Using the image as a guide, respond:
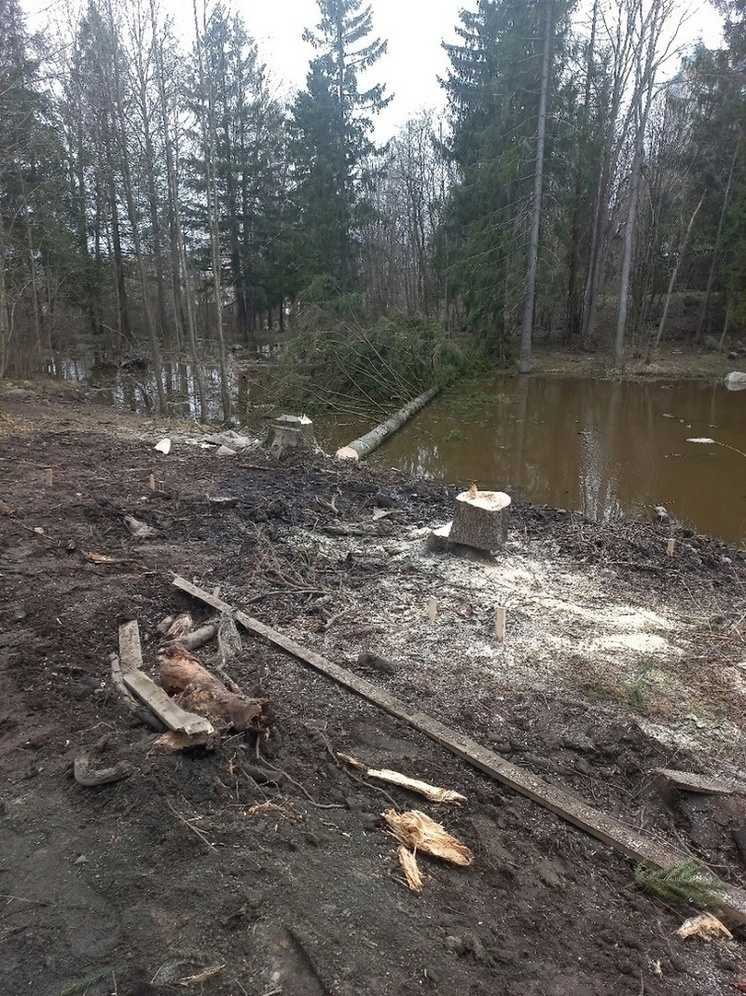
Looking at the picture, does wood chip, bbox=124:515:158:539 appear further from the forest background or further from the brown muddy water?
the forest background

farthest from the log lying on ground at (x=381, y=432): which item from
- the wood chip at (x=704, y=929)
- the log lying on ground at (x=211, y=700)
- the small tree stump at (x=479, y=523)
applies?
the wood chip at (x=704, y=929)

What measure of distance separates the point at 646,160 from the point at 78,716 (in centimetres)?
3232

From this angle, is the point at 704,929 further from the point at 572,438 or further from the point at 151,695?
the point at 572,438

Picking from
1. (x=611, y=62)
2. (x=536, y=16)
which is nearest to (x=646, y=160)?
(x=611, y=62)

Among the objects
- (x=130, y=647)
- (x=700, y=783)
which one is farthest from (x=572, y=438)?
(x=130, y=647)

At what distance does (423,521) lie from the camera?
26.2 ft

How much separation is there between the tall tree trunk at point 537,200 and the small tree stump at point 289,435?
587 inches

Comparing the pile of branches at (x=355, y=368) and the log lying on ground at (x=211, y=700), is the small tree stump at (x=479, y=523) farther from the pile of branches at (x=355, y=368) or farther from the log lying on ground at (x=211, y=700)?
the pile of branches at (x=355, y=368)

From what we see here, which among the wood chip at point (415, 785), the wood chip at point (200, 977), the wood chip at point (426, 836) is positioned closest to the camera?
the wood chip at point (200, 977)

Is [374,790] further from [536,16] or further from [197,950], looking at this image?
[536,16]

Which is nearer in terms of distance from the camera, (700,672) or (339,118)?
(700,672)

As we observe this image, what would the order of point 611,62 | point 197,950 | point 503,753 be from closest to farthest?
point 197,950 < point 503,753 < point 611,62

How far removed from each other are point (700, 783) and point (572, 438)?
11.6m

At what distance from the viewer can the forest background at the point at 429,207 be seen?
60.5ft
